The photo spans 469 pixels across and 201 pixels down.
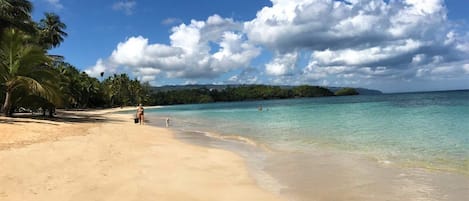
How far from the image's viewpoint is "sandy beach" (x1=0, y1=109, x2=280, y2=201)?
7.30 meters

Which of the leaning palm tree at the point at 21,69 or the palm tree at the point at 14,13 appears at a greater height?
the palm tree at the point at 14,13

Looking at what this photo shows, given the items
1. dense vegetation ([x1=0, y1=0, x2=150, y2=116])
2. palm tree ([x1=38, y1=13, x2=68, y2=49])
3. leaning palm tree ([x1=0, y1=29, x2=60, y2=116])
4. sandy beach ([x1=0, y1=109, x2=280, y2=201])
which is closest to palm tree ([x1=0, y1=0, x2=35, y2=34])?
dense vegetation ([x1=0, y1=0, x2=150, y2=116])

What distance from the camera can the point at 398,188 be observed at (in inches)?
335

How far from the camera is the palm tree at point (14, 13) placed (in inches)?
934

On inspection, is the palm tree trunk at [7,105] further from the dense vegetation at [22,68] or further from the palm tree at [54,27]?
the palm tree at [54,27]

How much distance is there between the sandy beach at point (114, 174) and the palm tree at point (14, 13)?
13178mm

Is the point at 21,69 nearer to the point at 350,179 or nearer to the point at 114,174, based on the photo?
the point at 114,174

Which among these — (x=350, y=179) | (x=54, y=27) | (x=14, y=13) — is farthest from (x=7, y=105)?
(x=54, y=27)

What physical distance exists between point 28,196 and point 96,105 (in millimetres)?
94962

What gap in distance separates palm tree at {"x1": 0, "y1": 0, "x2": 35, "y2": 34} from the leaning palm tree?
1.34 m

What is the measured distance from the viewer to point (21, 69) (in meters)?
23.0

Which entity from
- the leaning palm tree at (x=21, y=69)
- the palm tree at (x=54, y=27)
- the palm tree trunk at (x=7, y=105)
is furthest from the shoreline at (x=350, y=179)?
the palm tree at (x=54, y=27)

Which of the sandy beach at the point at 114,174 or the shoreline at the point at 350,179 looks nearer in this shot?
the sandy beach at the point at 114,174

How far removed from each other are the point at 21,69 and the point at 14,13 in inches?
223
